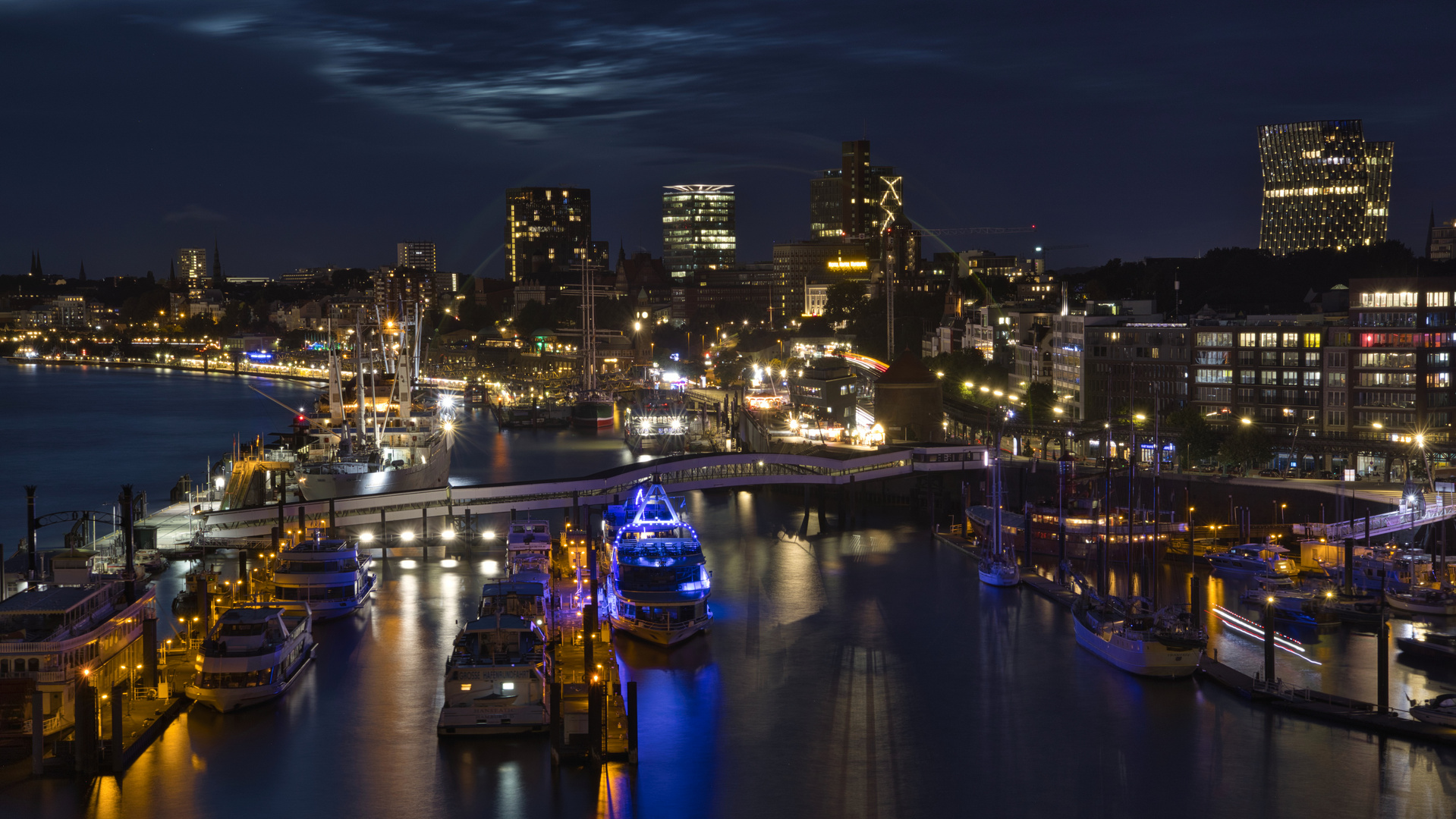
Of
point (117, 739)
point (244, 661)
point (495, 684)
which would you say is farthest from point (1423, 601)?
point (117, 739)

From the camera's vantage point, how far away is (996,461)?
24844 millimetres

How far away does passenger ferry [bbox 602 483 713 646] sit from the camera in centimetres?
1853

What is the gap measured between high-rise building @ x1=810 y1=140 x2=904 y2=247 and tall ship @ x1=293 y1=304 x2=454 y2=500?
70.3 metres

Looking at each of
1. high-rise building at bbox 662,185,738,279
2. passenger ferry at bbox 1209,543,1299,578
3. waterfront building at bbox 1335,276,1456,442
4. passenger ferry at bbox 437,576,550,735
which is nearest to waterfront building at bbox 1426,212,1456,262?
waterfront building at bbox 1335,276,1456,442

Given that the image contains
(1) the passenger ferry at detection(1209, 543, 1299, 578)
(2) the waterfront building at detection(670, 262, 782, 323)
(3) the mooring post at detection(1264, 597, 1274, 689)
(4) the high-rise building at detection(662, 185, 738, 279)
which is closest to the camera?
(3) the mooring post at detection(1264, 597, 1274, 689)

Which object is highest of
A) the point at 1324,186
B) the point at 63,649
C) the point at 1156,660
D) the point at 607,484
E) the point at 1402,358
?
the point at 1324,186

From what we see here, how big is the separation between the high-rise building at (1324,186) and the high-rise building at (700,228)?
68.9m

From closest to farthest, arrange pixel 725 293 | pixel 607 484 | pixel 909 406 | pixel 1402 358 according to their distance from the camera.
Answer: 1. pixel 607 484
2. pixel 1402 358
3. pixel 909 406
4. pixel 725 293

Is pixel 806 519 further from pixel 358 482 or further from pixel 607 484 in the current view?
pixel 358 482

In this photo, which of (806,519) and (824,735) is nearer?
(824,735)

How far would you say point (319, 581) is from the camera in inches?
786

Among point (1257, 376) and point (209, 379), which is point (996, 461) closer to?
point (1257, 376)

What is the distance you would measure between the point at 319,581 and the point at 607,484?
27.5ft

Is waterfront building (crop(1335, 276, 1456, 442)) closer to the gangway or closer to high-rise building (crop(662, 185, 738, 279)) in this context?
the gangway
